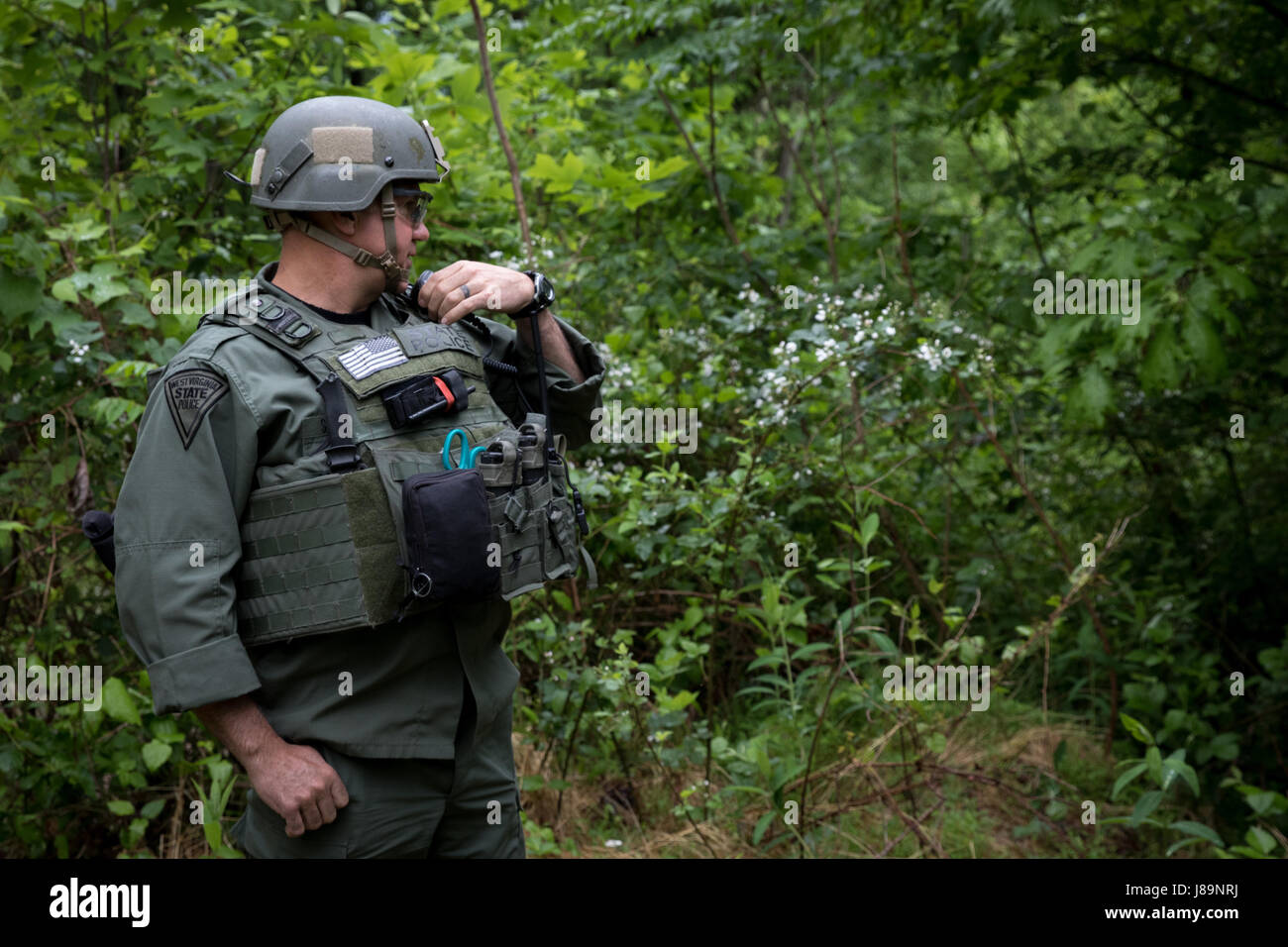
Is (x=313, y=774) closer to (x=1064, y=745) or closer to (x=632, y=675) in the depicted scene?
(x=632, y=675)

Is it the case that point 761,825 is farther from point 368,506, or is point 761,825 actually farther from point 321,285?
point 321,285

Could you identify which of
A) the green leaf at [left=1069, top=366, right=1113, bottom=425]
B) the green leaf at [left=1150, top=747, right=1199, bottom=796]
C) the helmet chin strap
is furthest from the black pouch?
the green leaf at [left=1069, top=366, right=1113, bottom=425]

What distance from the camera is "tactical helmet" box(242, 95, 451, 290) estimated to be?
7.45ft

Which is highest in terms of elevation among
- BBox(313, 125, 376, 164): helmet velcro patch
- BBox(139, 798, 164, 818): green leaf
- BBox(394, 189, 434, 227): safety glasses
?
BBox(313, 125, 376, 164): helmet velcro patch

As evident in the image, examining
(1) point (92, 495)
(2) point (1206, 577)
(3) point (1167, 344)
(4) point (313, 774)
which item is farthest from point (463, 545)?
(2) point (1206, 577)

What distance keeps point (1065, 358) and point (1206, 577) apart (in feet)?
5.43

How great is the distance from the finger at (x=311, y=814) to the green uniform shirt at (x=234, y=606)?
0.12 m

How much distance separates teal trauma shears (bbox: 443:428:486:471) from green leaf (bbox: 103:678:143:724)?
5.65 ft

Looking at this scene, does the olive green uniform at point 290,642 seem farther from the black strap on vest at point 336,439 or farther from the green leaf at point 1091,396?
the green leaf at point 1091,396

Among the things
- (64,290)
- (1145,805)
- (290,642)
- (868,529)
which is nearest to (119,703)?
(64,290)

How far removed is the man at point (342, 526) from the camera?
6.68ft

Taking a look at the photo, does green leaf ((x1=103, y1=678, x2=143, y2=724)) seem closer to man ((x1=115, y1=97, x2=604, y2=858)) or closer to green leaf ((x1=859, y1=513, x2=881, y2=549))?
man ((x1=115, y1=97, x2=604, y2=858))

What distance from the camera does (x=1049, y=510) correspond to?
5973 mm

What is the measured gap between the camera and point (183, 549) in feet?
6.57
